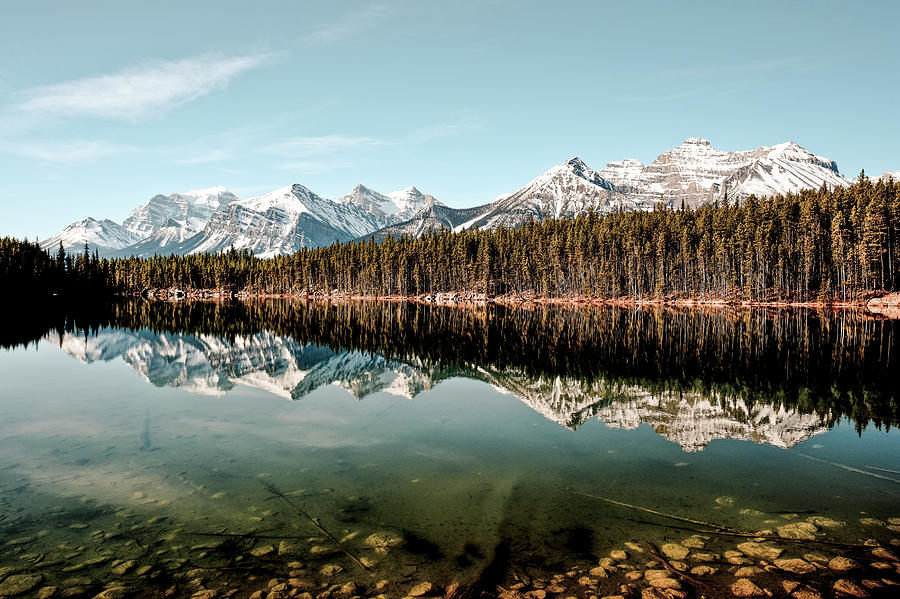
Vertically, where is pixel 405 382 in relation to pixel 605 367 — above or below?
below

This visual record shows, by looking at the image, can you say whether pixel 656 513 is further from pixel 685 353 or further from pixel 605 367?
pixel 685 353

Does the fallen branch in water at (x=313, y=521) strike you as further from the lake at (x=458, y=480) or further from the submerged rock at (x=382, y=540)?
the submerged rock at (x=382, y=540)

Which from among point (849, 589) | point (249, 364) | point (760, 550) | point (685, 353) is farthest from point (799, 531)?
point (249, 364)

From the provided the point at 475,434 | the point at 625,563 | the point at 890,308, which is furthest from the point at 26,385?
the point at 890,308

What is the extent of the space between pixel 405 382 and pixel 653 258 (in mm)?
114159

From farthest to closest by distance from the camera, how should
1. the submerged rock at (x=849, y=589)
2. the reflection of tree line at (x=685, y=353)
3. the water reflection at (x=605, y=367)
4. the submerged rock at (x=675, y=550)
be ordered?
the reflection of tree line at (x=685, y=353), the water reflection at (x=605, y=367), the submerged rock at (x=675, y=550), the submerged rock at (x=849, y=589)

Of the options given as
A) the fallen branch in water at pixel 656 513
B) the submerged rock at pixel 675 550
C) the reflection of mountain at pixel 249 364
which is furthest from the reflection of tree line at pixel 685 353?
the submerged rock at pixel 675 550

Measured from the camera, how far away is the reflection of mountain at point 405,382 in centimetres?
1944

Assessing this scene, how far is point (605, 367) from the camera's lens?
30906 mm

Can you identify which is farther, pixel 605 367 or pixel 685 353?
pixel 685 353

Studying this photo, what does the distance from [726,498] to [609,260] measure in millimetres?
125050

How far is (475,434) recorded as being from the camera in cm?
1906

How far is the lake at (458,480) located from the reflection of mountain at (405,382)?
0.70 ft

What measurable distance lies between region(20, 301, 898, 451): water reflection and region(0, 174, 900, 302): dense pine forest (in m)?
50.3
